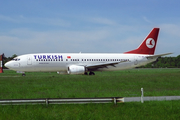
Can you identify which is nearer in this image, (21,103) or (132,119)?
(132,119)

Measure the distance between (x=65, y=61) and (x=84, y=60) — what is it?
10.5 feet

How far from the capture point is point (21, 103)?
468 inches

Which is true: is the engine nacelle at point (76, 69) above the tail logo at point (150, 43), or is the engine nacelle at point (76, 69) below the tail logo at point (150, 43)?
below

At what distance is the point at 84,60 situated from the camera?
4116 centimetres

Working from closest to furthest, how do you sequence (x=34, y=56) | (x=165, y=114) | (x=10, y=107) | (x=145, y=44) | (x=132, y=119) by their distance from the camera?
(x=132, y=119) → (x=165, y=114) → (x=10, y=107) → (x=34, y=56) → (x=145, y=44)

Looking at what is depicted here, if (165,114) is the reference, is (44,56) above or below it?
above

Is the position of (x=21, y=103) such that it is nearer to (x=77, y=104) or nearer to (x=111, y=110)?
(x=77, y=104)

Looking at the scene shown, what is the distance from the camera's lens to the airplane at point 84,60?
38.7m

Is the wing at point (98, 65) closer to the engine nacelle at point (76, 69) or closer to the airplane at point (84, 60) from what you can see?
the airplane at point (84, 60)

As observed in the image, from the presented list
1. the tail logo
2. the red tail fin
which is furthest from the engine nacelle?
the tail logo

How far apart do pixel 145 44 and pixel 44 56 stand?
Answer: 18158 millimetres

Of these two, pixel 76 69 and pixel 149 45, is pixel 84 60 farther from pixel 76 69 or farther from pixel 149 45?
pixel 149 45

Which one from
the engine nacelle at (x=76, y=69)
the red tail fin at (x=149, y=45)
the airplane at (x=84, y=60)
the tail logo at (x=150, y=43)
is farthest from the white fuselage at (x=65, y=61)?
the tail logo at (x=150, y=43)

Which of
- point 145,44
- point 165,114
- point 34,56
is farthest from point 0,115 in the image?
point 145,44
